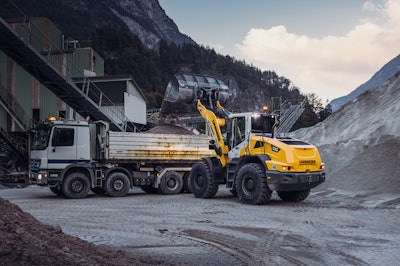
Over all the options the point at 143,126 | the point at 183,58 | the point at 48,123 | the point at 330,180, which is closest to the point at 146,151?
the point at 48,123

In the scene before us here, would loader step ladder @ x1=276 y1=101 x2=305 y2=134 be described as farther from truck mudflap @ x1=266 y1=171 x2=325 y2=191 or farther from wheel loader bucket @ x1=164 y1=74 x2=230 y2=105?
truck mudflap @ x1=266 y1=171 x2=325 y2=191

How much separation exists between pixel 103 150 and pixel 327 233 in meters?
10.1

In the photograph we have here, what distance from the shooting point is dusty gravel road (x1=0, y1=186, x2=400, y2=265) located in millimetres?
7465

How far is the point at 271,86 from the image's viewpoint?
418 ft

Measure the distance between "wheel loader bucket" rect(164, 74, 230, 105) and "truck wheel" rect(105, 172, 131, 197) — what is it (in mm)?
3354

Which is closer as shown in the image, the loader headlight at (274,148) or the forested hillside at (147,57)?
the loader headlight at (274,148)

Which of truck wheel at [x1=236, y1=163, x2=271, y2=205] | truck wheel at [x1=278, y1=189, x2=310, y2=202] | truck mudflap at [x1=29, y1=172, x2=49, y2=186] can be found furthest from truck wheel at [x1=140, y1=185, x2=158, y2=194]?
truck wheel at [x1=278, y1=189, x2=310, y2=202]

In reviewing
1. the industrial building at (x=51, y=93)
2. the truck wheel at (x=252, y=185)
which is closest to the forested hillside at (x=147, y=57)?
the industrial building at (x=51, y=93)

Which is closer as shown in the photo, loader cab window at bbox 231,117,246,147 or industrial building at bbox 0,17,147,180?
loader cab window at bbox 231,117,246,147

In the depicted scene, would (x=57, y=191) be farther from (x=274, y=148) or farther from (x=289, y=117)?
(x=289, y=117)

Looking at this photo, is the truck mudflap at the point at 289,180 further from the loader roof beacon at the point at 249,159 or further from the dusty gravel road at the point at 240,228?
the dusty gravel road at the point at 240,228

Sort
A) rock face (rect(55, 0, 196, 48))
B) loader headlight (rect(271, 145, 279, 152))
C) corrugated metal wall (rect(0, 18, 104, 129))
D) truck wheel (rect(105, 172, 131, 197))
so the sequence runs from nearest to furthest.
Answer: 1. loader headlight (rect(271, 145, 279, 152))
2. truck wheel (rect(105, 172, 131, 197))
3. corrugated metal wall (rect(0, 18, 104, 129))
4. rock face (rect(55, 0, 196, 48))

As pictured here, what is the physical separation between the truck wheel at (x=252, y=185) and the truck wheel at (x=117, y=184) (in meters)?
4.93

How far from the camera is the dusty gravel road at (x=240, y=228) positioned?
7465 millimetres
